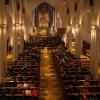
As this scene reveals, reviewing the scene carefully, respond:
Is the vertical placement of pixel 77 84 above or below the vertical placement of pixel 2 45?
below

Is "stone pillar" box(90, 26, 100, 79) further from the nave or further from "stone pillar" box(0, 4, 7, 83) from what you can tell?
"stone pillar" box(0, 4, 7, 83)

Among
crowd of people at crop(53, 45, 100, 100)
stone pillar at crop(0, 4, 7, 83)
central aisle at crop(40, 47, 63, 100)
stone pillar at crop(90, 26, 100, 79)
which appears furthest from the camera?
stone pillar at crop(90, 26, 100, 79)

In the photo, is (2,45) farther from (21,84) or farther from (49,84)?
(21,84)

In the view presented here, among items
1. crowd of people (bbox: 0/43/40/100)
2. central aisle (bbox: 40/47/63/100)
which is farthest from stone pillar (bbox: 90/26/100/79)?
crowd of people (bbox: 0/43/40/100)

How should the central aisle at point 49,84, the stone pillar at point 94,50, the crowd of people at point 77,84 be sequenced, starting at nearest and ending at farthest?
the crowd of people at point 77,84
the central aisle at point 49,84
the stone pillar at point 94,50

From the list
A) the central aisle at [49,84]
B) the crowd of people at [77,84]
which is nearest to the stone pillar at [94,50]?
the crowd of people at [77,84]

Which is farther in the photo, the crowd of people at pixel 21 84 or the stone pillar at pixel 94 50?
the stone pillar at pixel 94 50

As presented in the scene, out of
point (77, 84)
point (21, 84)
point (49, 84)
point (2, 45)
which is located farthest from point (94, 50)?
point (21, 84)

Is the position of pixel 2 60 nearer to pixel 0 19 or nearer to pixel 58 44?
pixel 0 19

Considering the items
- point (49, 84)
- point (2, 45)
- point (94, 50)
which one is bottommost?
point (49, 84)

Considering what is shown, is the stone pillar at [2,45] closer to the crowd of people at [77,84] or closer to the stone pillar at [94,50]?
the crowd of people at [77,84]

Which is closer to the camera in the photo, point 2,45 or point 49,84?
point 49,84

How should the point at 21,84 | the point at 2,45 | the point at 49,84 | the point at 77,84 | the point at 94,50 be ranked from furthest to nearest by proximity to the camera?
the point at 94,50 → the point at 2,45 → the point at 49,84 → the point at 77,84 → the point at 21,84

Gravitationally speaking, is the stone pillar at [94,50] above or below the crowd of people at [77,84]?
above
